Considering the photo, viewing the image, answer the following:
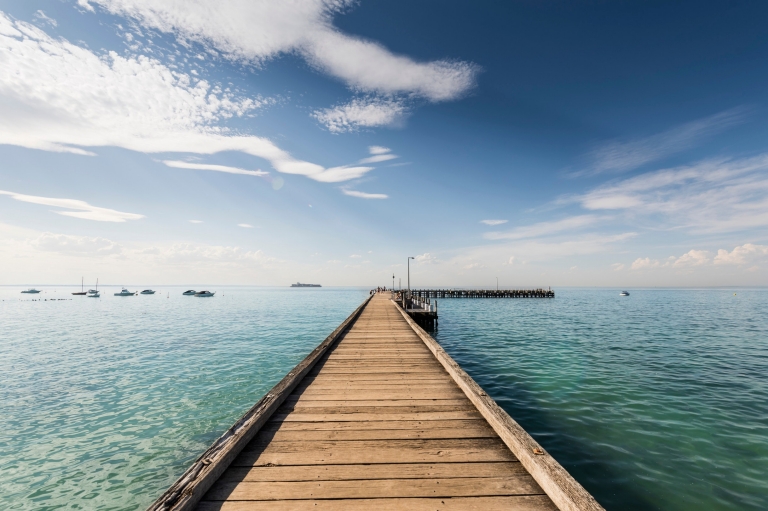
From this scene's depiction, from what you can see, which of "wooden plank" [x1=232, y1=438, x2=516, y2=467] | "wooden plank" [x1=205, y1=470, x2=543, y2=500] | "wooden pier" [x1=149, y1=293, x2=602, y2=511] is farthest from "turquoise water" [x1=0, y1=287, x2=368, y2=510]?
"wooden plank" [x1=205, y1=470, x2=543, y2=500]

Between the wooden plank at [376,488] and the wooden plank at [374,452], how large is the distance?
1.12 feet

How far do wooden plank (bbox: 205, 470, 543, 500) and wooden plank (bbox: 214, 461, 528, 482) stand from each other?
63 mm

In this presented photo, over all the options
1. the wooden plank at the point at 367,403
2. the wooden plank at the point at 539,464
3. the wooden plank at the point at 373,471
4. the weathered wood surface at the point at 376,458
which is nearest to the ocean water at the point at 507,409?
the wooden plank at the point at 539,464

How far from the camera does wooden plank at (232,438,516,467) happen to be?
352cm

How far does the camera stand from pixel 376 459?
3545 millimetres

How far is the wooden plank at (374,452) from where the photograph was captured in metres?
3.52

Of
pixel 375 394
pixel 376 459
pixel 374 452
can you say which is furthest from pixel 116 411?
pixel 376 459

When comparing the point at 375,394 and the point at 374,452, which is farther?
the point at 375,394

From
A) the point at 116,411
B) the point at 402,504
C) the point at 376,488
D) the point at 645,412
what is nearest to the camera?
the point at 402,504

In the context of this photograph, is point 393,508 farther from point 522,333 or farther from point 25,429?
point 522,333

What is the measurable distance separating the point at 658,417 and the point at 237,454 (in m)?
9.85

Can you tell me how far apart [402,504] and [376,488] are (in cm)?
32

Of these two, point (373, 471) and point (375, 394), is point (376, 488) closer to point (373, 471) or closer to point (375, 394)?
point (373, 471)

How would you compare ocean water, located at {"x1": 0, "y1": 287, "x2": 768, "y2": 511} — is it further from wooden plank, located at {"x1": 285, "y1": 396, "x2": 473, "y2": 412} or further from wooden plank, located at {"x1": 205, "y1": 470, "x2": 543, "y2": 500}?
wooden plank, located at {"x1": 205, "y1": 470, "x2": 543, "y2": 500}
